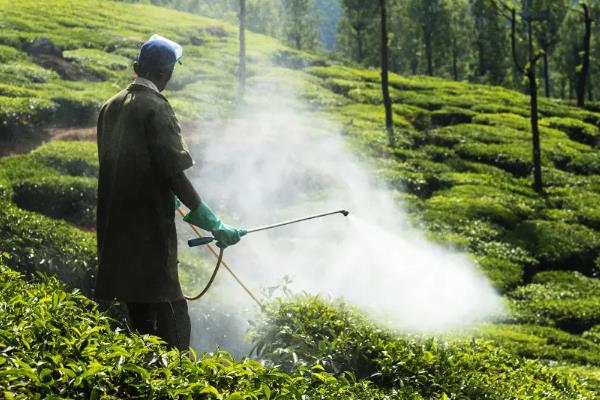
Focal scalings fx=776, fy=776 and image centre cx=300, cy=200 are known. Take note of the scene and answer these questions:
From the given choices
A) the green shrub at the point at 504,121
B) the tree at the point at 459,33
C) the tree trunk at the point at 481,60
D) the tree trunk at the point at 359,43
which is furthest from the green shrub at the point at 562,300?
the tree trunk at the point at 359,43

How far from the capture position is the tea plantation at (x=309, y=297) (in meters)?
4.14

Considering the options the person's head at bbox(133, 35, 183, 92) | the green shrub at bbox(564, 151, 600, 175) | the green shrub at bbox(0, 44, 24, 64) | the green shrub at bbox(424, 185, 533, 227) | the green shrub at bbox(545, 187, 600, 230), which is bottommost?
the green shrub at bbox(545, 187, 600, 230)

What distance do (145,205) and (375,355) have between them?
2414 millimetres

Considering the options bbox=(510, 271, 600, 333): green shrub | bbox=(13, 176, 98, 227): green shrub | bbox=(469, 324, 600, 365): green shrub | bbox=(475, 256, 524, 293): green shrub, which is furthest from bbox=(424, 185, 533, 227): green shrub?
bbox=(13, 176, 98, 227): green shrub

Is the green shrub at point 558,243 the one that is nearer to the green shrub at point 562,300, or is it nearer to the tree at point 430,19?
the green shrub at point 562,300

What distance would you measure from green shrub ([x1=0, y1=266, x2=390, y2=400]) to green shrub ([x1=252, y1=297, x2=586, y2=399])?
64.8 inches

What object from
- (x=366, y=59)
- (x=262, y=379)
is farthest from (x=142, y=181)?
(x=366, y=59)

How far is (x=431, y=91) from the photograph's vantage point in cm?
4959

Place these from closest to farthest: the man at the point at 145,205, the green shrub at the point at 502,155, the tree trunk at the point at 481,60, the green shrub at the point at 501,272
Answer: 1. the man at the point at 145,205
2. the green shrub at the point at 501,272
3. the green shrub at the point at 502,155
4. the tree trunk at the point at 481,60

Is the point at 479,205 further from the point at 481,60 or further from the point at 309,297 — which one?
the point at 481,60

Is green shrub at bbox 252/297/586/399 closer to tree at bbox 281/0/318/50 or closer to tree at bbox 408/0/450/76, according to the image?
tree at bbox 408/0/450/76

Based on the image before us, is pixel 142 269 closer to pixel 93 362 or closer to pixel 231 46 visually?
pixel 93 362

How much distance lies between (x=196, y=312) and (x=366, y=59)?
6918 centimetres

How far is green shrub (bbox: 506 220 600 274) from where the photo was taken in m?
21.4
